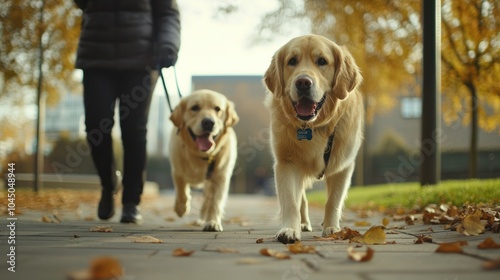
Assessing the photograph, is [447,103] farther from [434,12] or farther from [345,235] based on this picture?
[345,235]

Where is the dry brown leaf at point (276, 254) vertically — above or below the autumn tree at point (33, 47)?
below

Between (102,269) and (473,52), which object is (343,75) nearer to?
(102,269)

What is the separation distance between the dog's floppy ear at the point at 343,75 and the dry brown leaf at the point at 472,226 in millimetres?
1139

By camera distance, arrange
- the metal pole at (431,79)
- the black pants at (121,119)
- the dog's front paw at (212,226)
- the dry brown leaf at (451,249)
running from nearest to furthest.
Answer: the dry brown leaf at (451,249)
the dog's front paw at (212,226)
the black pants at (121,119)
the metal pole at (431,79)

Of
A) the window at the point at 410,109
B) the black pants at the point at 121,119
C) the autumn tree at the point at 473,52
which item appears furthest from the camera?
the window at the point at 410,109

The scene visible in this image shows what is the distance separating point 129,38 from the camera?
4.62 metres

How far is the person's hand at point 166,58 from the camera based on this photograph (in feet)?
15.0

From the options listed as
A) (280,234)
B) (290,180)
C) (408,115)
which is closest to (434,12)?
(290,180)

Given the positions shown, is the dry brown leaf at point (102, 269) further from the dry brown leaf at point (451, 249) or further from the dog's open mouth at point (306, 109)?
the dog's open mouth at point (306, 109)

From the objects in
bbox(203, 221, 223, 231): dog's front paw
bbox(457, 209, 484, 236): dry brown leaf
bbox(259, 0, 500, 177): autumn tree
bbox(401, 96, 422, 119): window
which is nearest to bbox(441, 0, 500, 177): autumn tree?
bbox(259, 0, 500, 177): autumn tree

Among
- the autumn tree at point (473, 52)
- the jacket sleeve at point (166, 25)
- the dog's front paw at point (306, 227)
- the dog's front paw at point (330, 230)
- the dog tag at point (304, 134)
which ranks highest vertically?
the autumn tree at point (473, 52)

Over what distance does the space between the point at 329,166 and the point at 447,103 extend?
10647mm

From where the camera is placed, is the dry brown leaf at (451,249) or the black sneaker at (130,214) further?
the black sneaker at (130,214)

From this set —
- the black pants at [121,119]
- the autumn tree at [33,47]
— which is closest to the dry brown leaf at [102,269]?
the black pants at [121,119]
